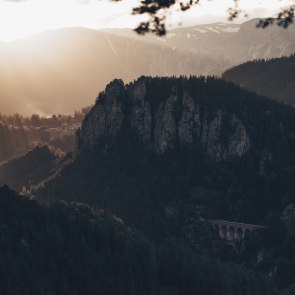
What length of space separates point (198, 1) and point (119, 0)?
6.24 m

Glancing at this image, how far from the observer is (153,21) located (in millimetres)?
109062

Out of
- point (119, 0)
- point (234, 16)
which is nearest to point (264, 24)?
point (234, 16)

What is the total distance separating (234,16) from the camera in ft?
359

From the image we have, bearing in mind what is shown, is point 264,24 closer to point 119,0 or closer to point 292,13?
point 292,13

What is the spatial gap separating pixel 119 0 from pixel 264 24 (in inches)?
456

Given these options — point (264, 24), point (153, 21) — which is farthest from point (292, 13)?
point (153, 21)

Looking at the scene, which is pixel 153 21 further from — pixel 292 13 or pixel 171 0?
pixel 292 13

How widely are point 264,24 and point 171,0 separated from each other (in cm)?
773

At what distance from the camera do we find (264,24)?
107750mm

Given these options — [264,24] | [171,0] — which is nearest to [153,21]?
[171,0]

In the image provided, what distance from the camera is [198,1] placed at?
107812 millimetres

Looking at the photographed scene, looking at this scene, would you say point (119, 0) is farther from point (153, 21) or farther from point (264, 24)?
point (264, 24)

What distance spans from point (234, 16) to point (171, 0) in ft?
17.1

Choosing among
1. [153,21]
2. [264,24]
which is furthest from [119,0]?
[264,24]
